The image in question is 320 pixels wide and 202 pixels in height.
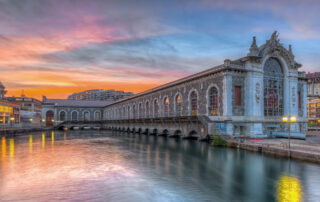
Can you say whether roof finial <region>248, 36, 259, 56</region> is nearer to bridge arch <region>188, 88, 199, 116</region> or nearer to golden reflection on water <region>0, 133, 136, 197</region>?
bridge arch <region>188, 88, 199, 116</region>

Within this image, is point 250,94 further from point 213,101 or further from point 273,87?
point 273,87

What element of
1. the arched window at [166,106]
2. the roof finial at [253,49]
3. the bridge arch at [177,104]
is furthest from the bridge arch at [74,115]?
the roof finial at [253,49]

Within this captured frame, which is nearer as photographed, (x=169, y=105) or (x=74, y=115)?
(x=169, y=105)

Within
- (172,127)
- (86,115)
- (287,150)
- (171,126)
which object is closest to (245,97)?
(172,127)

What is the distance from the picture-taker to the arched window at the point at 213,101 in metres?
42.6

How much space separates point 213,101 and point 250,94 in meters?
6.01

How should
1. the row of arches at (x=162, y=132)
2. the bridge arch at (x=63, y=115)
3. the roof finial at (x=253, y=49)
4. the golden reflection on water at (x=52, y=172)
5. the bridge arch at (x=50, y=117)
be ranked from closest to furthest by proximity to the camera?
the golden reflection on water at (x=52, y=172) < the roof finial at (x=253, y=49) < the row of arches at (x=162, y=132) < the bridge arch at (x=50, y=117) < the bridge arch at (x=63, y=115)

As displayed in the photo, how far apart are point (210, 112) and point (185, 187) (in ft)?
96.8

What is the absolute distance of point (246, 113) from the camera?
4116 cm

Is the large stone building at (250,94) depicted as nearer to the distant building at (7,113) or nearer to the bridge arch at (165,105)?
the bridge arch at (165,105)

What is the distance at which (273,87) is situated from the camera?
1770 inches

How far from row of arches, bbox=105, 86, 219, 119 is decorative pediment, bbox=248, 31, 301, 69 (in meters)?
8.73

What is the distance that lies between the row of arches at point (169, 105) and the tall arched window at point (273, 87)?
885cm

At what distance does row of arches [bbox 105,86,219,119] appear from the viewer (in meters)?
43.4
